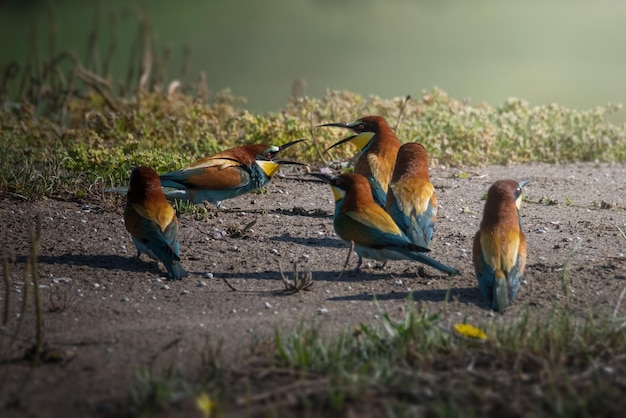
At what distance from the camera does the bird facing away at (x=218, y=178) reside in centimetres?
582

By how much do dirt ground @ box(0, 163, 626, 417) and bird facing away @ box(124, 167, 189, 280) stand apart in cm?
12

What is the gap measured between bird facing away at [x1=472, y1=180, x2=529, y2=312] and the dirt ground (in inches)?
3.7

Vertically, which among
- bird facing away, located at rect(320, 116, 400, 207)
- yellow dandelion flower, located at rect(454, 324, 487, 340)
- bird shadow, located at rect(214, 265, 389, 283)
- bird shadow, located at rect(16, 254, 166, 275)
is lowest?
bird shadow, located at rect(16, 254, 166, 275)

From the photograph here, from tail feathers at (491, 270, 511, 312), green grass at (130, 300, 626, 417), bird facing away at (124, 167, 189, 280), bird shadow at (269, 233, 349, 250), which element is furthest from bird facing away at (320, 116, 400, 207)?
green grass at (130, 300, 626, 417)

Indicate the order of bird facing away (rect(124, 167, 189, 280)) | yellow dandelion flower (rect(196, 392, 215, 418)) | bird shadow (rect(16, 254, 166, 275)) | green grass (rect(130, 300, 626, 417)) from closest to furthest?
1. yellow dandelion flower (rect(196, 392, 215, 418))
2. green grass (rect(130, 300, 626, 417))
3. bird facing away (rect(124, 167, 189, 280))
4. bird shadow (rect(16, 254, 166, 275))

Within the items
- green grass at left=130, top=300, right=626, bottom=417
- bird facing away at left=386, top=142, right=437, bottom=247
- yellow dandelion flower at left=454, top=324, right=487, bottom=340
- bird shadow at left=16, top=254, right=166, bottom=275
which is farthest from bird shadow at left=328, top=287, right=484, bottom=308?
bird shadow at left=16, top=254, right=166, bottom=275

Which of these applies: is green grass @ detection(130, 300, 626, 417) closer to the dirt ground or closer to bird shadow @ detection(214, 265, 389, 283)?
the dirt ground

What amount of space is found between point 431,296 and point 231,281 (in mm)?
1056

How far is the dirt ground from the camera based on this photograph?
352 centimetres

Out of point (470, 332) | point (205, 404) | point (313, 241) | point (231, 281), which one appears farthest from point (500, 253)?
point (205, 404)

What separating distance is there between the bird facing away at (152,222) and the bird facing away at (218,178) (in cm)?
63

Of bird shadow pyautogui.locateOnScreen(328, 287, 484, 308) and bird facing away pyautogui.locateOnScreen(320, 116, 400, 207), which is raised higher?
bird facing away pyautogui.locateOnScreen(320, 116, 400, 207)

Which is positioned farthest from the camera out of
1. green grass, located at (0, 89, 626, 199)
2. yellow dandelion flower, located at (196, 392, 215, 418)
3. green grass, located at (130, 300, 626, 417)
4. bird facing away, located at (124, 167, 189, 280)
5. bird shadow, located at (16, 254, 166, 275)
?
green grass, located at (0, 89, 626, 199)

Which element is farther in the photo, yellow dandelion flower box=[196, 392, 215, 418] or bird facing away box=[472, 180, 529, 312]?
bird facing away box=[472, 180, 529, 312]
